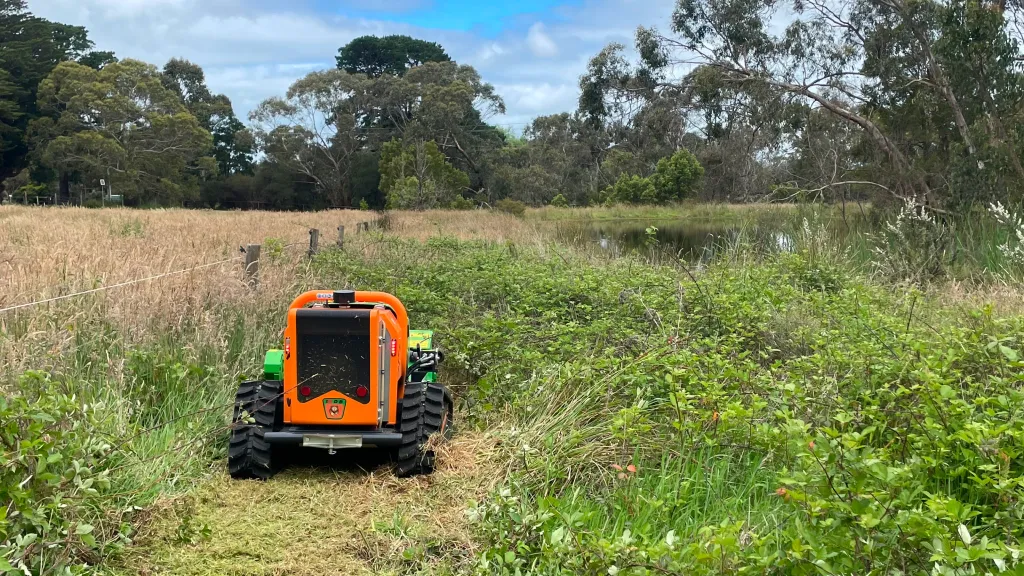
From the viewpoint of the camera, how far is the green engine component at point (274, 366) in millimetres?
4512

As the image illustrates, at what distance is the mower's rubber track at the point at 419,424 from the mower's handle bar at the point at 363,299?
45 centimetres

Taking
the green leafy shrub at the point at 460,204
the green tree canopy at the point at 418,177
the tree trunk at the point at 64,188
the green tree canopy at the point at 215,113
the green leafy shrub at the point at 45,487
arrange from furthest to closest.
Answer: the green tree canopy at the point at 215,113
the tree trunk at the point at 64,188
the green leafy shrub at the point at 460,204
the green tree canopy at the point at 418,177
the green leafy shrub at the point at 45,487

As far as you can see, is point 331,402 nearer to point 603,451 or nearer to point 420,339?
point 420,339

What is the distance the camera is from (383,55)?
57.9 m

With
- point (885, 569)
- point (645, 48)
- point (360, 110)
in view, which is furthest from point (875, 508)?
point (360, 110)

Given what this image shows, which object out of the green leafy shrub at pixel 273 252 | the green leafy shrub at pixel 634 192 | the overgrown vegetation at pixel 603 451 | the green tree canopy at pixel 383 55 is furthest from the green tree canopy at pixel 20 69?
the overgrown vegetation at pixel 603 451

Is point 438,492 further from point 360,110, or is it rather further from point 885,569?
point 360,110

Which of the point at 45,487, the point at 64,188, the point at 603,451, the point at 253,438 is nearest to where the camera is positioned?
the point at 45,487

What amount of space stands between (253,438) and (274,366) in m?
0.57

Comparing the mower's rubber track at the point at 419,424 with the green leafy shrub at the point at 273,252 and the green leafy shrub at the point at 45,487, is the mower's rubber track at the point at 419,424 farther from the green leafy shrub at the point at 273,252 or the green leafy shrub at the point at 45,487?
the green leafy shrub at the point at 273,252

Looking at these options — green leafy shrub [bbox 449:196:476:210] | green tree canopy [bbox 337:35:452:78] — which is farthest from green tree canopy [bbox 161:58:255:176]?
green leafy shrub [bbox 449:196:476:210]

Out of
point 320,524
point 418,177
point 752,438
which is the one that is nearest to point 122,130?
point 418,177

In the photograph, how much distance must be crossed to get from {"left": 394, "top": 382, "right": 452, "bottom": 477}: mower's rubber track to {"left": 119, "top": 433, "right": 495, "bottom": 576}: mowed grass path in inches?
3.0

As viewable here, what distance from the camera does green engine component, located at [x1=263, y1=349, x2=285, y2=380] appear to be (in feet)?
14.8
